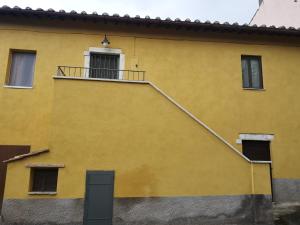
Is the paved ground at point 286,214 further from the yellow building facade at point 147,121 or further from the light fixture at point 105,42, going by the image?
the light fixture at point 105,42

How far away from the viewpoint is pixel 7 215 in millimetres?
7598

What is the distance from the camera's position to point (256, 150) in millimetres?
10445

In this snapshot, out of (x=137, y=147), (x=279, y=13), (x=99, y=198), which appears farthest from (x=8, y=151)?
(x=279, y=13)

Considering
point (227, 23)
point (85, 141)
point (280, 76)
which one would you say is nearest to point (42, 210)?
point (85, 141)

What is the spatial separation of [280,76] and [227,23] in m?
2.80

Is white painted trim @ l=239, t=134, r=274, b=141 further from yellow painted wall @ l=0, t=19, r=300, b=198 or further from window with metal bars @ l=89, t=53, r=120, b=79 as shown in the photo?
window with metal bars @ l=89, t=53, r=120, b=79

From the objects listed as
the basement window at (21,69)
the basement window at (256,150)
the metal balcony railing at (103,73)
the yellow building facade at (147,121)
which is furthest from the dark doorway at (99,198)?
the basement window at (256,150)

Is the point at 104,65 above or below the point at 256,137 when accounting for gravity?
above

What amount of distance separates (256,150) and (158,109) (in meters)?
4.14

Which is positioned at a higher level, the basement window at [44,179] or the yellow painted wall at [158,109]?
the yellow painted wall at [158,109]

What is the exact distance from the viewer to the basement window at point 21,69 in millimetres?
10102

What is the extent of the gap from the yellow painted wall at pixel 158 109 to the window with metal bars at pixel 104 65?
0.41 meters

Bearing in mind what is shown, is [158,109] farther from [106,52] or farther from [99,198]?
[106,52]

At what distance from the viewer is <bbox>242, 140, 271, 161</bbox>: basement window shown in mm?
10414
